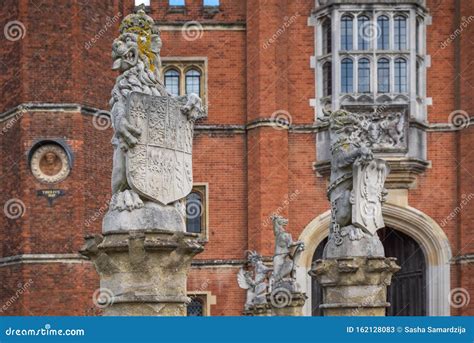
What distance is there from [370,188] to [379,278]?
0.98m

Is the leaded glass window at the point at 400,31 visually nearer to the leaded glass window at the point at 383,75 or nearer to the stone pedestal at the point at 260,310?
the leaded glass window at the point at 383,75

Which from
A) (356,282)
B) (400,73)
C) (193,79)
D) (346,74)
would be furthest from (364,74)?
(356,282)

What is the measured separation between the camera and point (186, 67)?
31.2 meters

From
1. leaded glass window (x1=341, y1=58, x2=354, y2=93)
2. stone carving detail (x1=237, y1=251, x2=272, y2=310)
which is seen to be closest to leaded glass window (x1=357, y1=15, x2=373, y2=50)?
leaded glass window (x1=341, y1=58, x2=354, y2=93)

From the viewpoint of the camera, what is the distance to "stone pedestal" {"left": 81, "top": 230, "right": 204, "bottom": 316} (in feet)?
26.3

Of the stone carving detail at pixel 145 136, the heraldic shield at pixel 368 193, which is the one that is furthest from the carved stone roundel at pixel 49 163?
the stone carving detail at pixel 145 136

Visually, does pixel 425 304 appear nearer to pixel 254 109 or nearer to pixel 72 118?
pixel 254 109

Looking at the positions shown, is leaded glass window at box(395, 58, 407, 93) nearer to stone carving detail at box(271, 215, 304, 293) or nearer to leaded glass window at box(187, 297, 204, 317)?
leaded glass window at box(187, 297, 204, 317)

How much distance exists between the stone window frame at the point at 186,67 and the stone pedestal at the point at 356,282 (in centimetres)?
2001

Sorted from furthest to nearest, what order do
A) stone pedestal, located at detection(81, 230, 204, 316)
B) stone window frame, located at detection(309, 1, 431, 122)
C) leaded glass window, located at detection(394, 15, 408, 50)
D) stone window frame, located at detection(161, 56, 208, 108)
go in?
stone window frame, located at detection(161, 56, 208, 108)
leaded glass window, located at detection(394, 15, 408, 50)
stone window frame, located at detection(309, 1, 431, 122)
stone pedestal, located at detection(81, 230, 204, 316)

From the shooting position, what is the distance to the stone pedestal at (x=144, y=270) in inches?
316

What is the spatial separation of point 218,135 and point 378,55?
4.94m

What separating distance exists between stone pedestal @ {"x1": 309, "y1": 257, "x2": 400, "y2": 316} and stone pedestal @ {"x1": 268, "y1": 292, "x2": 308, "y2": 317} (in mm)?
6458

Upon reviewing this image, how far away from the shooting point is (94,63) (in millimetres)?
28766
